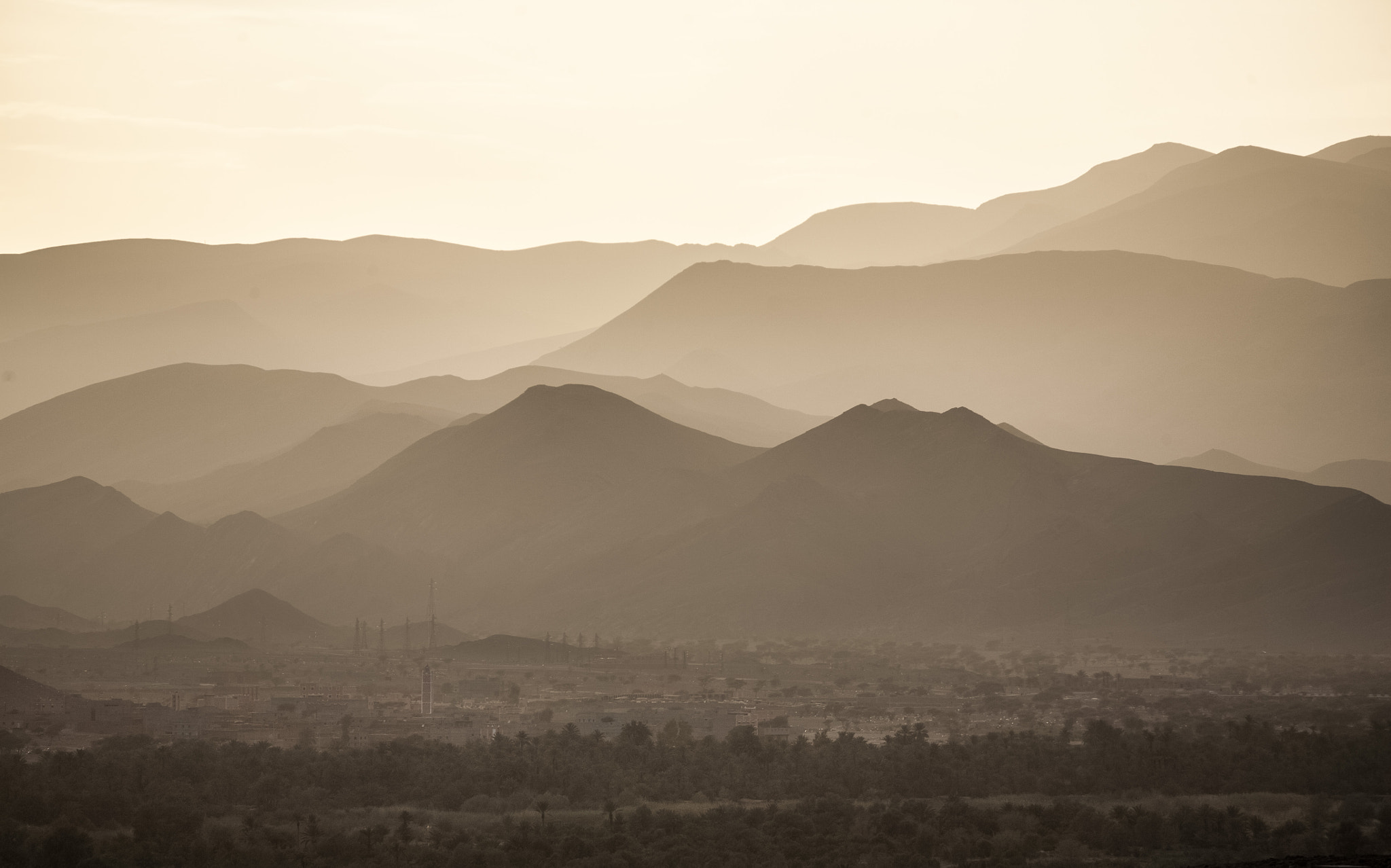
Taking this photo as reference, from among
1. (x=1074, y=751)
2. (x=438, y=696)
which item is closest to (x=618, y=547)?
(x=438, y=696)

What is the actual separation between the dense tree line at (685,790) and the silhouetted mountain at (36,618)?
8710cm

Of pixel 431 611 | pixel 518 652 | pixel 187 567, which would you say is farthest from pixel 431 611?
pixel 187 567

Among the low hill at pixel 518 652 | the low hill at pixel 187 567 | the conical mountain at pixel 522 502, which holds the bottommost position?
the low hill at pixel 518 652

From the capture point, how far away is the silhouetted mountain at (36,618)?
519 ft

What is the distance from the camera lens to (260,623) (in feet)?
495

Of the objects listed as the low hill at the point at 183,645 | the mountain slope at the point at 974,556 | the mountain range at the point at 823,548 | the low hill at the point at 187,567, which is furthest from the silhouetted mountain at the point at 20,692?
the low hill at the point at 187,567

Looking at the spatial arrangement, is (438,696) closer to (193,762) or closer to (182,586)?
(193,762)

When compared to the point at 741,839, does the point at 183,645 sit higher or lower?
higher

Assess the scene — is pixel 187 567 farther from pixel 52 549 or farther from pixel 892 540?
pixel 892 540

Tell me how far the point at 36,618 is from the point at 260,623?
2734cm

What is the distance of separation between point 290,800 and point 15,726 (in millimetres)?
31032

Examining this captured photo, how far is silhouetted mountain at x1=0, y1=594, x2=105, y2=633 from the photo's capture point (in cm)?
15812

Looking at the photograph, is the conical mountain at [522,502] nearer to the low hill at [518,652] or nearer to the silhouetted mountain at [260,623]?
the silhouetted mountain at [260,623]

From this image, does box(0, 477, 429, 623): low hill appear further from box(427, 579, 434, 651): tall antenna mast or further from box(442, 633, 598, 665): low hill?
box(442, 633, 598, 665): low hill
